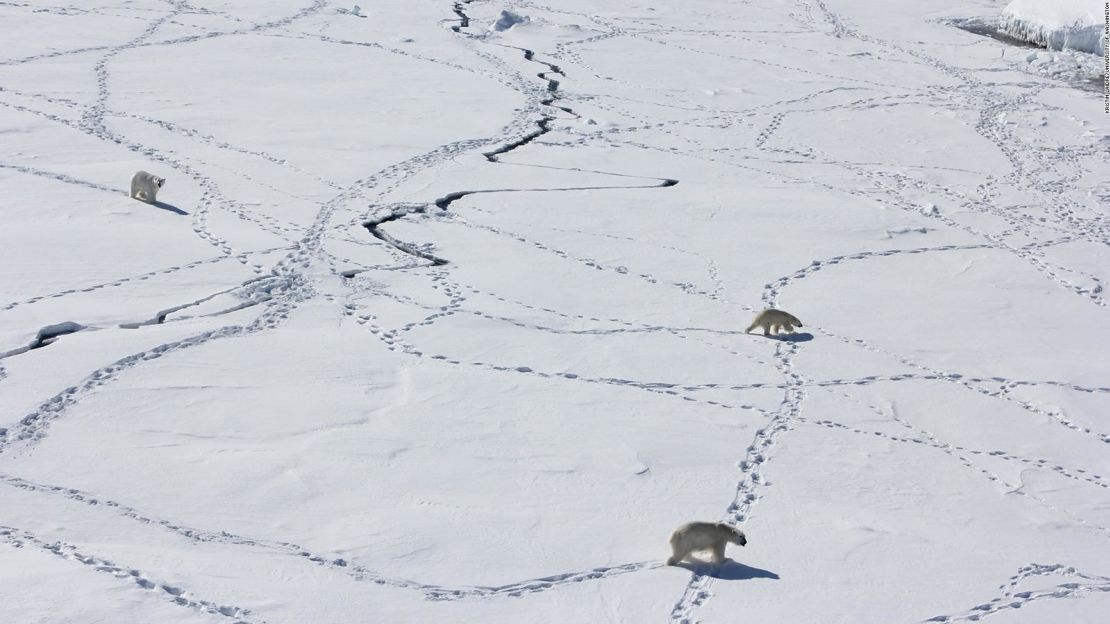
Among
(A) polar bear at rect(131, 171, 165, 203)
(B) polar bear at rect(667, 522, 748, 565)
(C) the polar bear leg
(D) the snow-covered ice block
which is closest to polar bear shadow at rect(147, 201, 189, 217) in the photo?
(A) polar bear at rect(131, 171, 165, 203)

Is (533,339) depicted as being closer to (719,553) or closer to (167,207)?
(719,553)

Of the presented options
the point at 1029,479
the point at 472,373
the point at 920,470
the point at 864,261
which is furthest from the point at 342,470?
the point at 864,261

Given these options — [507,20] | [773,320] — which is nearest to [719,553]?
[773,320]

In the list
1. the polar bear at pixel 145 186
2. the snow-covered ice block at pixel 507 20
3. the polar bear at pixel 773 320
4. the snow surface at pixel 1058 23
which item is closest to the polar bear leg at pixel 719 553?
the polar bear at pixel 773 320

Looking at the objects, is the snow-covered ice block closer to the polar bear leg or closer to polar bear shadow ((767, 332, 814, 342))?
polar bear shadow ((767, 332, 814, 342))

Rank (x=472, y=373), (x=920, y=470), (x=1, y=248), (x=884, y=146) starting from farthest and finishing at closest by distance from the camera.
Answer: (x=884, y=146), (x=1, y=248), (x=472, y=373), (x=920, y=470)

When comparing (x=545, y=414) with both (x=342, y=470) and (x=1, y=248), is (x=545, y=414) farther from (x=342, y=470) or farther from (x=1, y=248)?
(x=1, y=248)
